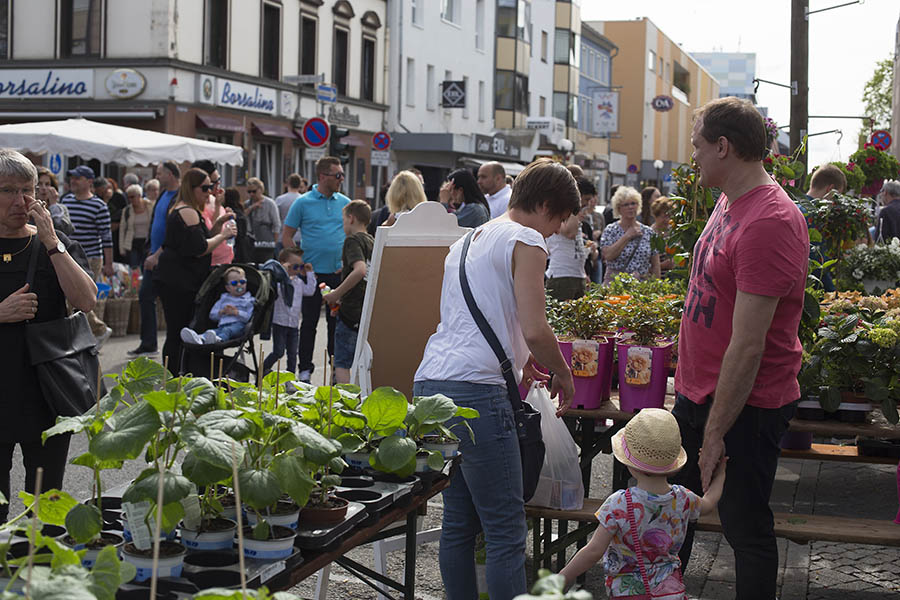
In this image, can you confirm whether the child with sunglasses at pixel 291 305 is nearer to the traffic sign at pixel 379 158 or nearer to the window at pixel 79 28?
the traffic sign at pixel 379 158

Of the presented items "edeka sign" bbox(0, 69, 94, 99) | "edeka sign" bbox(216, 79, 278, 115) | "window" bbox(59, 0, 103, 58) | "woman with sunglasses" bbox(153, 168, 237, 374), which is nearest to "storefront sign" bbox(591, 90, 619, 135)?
"edeka sign" bbox(216, 79, 278, 115)

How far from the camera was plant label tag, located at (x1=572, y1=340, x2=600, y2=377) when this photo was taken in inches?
187

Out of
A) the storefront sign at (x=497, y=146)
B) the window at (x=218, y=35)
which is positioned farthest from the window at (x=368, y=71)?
the window at (x=218, y=35)

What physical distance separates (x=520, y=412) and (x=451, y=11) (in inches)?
1430

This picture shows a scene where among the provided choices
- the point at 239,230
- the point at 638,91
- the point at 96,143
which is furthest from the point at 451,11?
the point at 638,91

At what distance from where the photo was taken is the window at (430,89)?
120 feet

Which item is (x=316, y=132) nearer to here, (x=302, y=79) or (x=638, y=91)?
(x=302, y=79)

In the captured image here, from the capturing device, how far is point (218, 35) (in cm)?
2600

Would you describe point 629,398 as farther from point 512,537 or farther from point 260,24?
point 260,24

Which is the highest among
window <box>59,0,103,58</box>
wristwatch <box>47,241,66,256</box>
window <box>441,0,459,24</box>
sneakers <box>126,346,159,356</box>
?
window <box>441,0,459,24</box>

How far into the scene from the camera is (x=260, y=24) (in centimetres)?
2759

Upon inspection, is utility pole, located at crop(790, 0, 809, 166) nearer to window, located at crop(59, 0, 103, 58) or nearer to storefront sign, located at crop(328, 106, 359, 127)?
window, located at crop(59, 0, 103, 58)

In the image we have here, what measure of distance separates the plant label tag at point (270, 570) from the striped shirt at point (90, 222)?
9.96m

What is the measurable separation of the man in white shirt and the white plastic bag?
16.7ft
